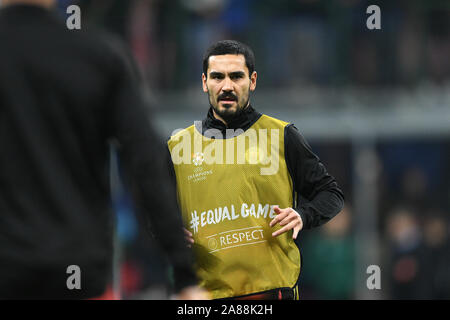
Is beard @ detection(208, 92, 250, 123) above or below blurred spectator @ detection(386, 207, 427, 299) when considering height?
above

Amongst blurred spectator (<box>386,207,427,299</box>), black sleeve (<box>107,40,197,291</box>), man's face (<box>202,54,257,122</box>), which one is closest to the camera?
black sleeve (<box>107,40,197,291</box>)

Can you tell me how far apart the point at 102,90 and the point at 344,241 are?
8.25m

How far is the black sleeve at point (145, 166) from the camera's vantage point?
2.64m

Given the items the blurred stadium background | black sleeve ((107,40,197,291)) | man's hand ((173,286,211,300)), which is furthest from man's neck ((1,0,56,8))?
the blurred stadium background

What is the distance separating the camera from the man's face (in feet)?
13.8

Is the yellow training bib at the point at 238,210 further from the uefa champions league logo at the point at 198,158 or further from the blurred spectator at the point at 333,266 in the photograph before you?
the blurred spectator at the point at 333,266

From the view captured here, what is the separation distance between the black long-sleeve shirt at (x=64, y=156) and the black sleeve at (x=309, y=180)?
1578 mm

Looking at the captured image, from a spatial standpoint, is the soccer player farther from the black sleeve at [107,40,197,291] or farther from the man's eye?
the black sleeve at [107,40,197,291]

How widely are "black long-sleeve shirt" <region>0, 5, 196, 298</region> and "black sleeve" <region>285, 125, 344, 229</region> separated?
1578 mm

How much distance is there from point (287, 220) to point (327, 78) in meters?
9.41

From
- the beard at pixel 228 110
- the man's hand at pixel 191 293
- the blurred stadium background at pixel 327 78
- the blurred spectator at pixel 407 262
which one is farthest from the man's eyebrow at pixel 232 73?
the blurred stadium background at pixel 327 78

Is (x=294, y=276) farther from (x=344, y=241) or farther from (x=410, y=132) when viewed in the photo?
(x=410, y=132)
